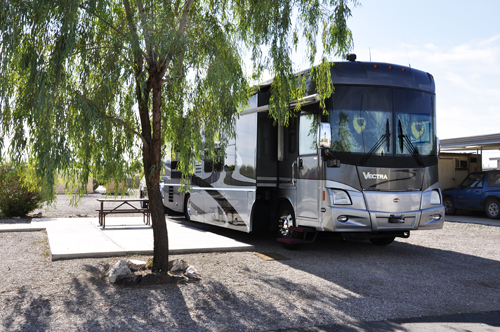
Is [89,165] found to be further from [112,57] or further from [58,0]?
[58,0]

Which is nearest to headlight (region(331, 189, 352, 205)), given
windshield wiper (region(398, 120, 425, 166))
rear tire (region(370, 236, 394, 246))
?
windshield wiper (region(398, 120, 425, 166))

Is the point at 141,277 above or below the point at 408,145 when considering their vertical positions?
below

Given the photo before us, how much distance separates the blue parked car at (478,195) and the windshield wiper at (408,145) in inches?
366

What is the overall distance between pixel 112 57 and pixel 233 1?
7.74ft

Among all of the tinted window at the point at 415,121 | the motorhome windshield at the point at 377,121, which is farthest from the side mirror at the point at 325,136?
the tinted window at the point at 415,121

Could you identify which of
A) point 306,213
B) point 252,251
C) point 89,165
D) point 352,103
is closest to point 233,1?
point 352,103

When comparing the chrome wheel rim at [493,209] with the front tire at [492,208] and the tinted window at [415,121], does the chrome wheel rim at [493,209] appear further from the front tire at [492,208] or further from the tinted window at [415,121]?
the tinted window at [415,121]

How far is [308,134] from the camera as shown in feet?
28.2

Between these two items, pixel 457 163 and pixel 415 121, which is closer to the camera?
pixel 415 121

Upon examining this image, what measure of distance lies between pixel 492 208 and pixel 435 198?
912 centimetres

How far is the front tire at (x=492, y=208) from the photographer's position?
16.1 m

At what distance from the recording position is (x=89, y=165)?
605 cm

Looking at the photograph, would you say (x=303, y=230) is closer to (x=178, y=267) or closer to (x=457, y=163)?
(x=178, y=267)

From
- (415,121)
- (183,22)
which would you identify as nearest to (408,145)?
(415,121)
